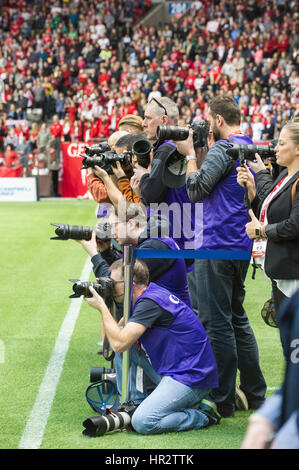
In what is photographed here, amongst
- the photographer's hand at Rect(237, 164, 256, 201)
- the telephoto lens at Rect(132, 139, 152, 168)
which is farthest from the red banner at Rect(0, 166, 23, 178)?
the photographer's hand at Rect(237, 164, 256, 201)

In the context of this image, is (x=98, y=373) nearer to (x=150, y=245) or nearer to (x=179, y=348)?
(x=179, y=348)

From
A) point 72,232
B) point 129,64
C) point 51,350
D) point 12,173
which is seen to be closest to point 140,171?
point 72,232

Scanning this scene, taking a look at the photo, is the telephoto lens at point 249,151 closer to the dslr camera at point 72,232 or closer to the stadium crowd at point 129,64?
the dslr camera at point 72,232

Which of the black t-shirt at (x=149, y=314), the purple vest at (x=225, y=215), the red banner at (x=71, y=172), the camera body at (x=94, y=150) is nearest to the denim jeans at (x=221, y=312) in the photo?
the purple vest at (x=225, y=215)

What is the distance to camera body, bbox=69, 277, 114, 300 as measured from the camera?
4.46 metres

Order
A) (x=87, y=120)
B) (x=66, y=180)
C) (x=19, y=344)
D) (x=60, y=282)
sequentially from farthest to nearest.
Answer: (x=87, y=120) < (x=66, y=180) < (x=60, y=282) < (x=19, y=344)

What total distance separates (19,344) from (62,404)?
186cm

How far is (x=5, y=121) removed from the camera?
30188mm

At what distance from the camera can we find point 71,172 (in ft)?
85.5

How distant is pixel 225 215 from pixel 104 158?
2.99 ft

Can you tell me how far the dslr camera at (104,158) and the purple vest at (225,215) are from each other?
2.34ft

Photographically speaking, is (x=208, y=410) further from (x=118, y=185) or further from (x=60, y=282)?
(x=60, y=282)

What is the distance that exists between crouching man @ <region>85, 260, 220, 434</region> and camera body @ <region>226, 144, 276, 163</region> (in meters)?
0.94
